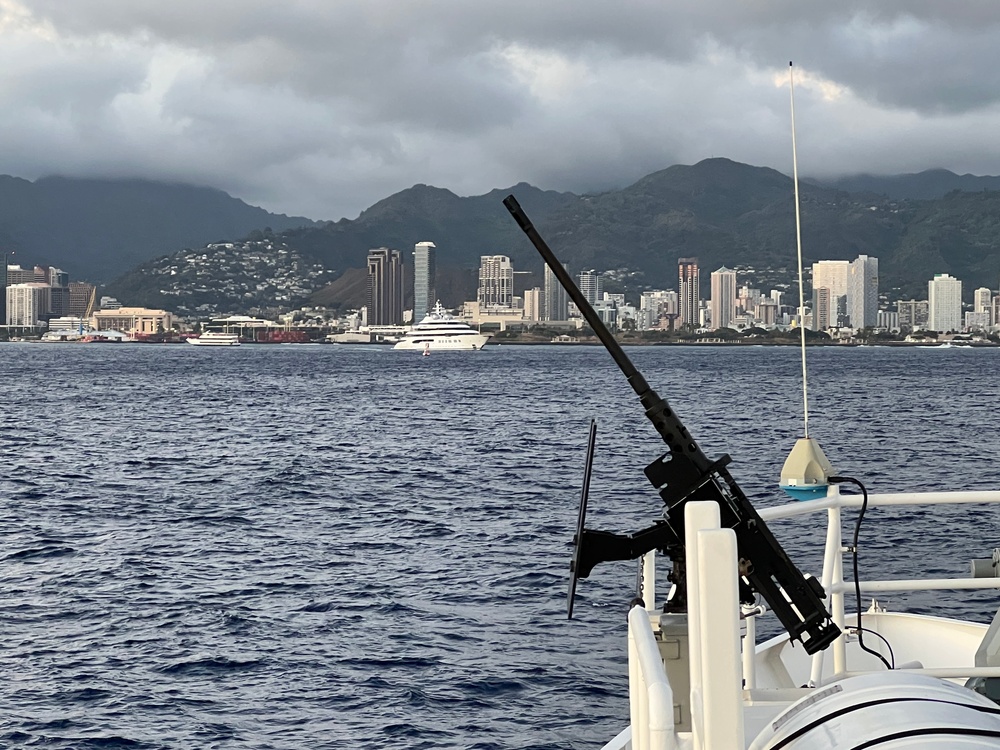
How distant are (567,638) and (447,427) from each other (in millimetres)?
50861

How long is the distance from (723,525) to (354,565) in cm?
2182

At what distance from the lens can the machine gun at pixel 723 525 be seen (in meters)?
4.52

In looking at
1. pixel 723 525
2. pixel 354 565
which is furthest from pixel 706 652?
pixel 354 565

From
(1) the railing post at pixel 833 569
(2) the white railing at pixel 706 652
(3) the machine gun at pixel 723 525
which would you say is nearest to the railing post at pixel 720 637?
(2) the white railing at pixel 706 652

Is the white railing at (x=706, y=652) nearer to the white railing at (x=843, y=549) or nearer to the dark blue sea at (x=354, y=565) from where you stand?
the white railing at (x=843, y=549)

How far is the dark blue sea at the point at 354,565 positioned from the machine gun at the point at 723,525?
936 cm

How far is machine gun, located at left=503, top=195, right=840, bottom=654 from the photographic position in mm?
4523

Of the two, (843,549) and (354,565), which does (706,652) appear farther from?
(354,565)

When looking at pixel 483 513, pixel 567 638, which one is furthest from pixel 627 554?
pixel 483 513

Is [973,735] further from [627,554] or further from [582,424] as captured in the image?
[582,424]

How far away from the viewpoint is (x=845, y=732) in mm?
2908

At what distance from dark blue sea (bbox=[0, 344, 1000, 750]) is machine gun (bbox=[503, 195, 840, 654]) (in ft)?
30.7

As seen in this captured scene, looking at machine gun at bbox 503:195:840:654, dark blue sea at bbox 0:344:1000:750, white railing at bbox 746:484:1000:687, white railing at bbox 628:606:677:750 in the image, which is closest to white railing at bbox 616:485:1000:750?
white railing at bbox 628:606:677:750

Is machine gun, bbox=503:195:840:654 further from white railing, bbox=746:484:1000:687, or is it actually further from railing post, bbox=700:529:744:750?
railing post, bbox=700:529:744:750
